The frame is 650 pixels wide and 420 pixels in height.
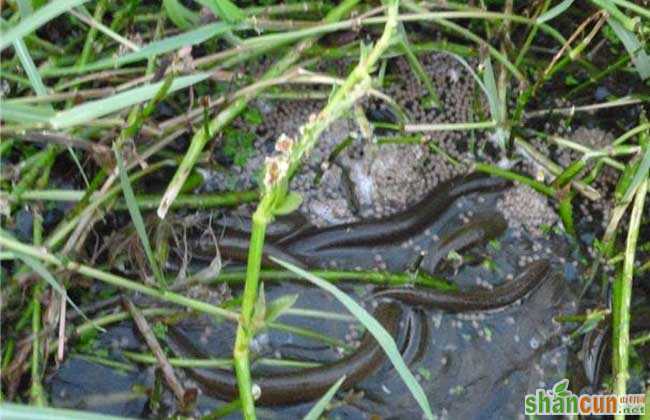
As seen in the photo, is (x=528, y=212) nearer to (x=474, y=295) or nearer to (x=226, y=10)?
(x=474, y=295)

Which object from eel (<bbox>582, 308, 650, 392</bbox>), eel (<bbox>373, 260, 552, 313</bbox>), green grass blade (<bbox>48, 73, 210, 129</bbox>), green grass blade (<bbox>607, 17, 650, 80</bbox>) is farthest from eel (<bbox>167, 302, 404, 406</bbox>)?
green grass blade (<bbox>607, 17, 650, 80</bbox>)

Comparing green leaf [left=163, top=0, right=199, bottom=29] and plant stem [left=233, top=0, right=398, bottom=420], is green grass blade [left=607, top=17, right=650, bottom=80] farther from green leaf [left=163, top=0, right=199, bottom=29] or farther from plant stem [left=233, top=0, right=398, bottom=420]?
green leaf [left=163, top=0, right=199, bottom=29]

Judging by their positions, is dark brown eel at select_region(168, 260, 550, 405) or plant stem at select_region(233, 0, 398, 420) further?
dark brown eel at select_region(168, 260, 550, 405)

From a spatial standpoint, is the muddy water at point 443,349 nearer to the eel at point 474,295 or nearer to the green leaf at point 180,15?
the eel at point 474,295

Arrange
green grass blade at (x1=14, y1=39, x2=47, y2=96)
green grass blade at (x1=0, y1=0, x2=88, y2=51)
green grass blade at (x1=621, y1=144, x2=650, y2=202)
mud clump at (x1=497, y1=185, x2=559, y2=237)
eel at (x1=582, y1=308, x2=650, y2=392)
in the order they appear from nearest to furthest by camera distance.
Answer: green grass blade at (x1=0, y1=0, x2=88, y2=51)
green grass blade at (x1=14, y1=39, x2=47, y2=96)
green grass blade at (x1=621, y1=144, x2=650, y2=202)
eel at (x1=582, y1=308, x2=650, y2=392)
mud clump at (x1=497, y1=185, x2=559, y2=237)

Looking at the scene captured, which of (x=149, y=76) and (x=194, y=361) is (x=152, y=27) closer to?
(x=149, y=76)

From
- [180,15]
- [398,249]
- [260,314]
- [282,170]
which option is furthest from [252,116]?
[282,170]
